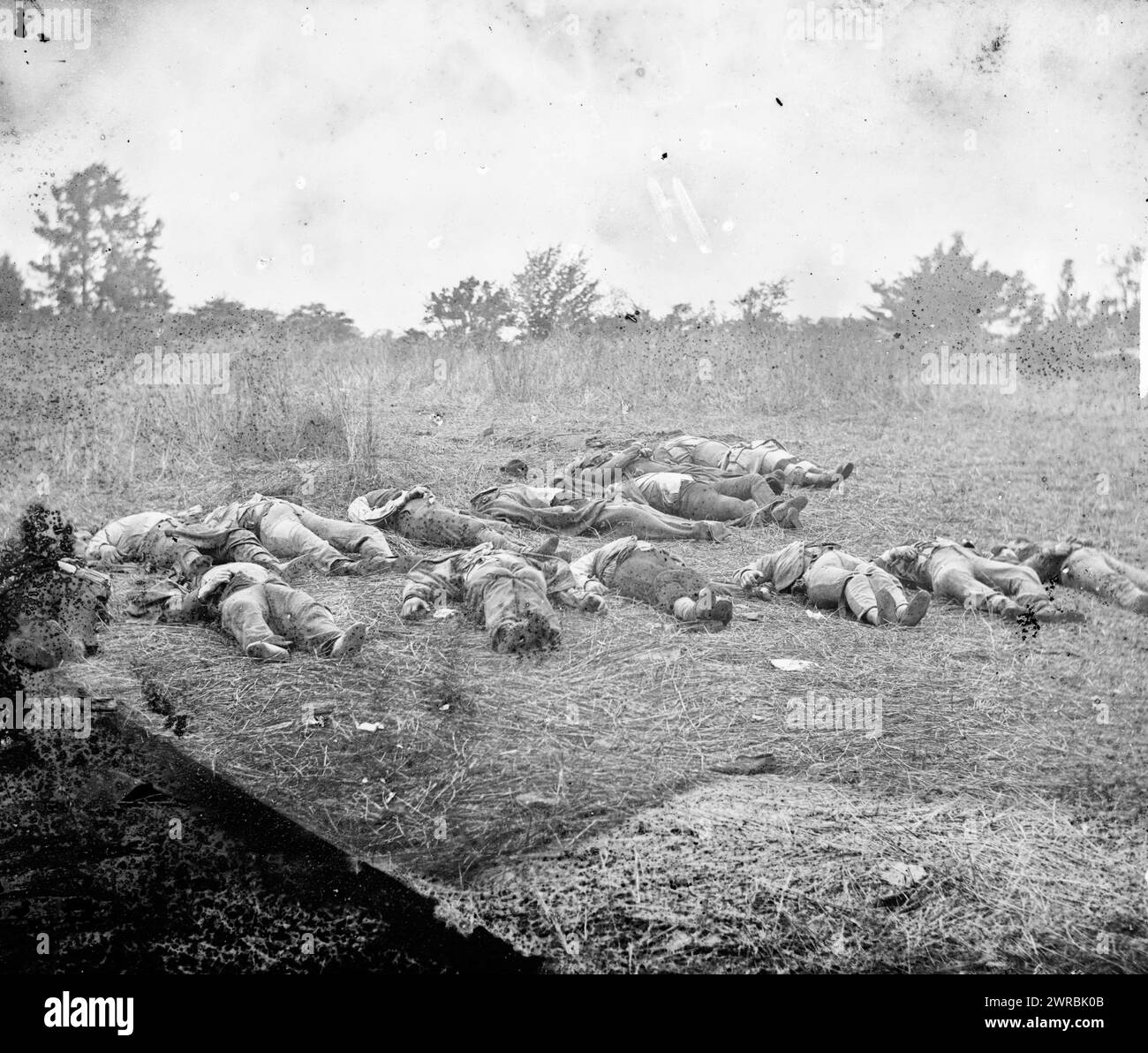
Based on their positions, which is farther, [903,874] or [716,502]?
[716,502]

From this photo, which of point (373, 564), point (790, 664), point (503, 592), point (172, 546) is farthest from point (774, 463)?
point (172, 546)

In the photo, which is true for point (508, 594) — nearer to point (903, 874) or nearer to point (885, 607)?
point (885, 607)

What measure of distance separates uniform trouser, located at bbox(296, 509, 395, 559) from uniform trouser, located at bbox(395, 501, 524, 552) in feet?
0.69

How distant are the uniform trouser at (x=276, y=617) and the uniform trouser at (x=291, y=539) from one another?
1.91 feet

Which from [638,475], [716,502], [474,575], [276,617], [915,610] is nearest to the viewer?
[276,617]

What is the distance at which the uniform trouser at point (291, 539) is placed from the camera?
5.02m

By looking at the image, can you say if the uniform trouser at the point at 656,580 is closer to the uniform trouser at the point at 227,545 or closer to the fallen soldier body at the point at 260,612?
the fallen soldier body at the point at 260,612

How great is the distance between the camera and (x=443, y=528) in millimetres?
5430

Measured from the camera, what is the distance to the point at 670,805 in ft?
11.3

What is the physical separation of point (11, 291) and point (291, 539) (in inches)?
80.8

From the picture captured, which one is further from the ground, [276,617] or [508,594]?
[508,594]

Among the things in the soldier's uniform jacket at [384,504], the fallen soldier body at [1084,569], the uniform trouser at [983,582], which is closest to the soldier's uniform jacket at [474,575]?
the soldier's uniform jacket at [384,504]
